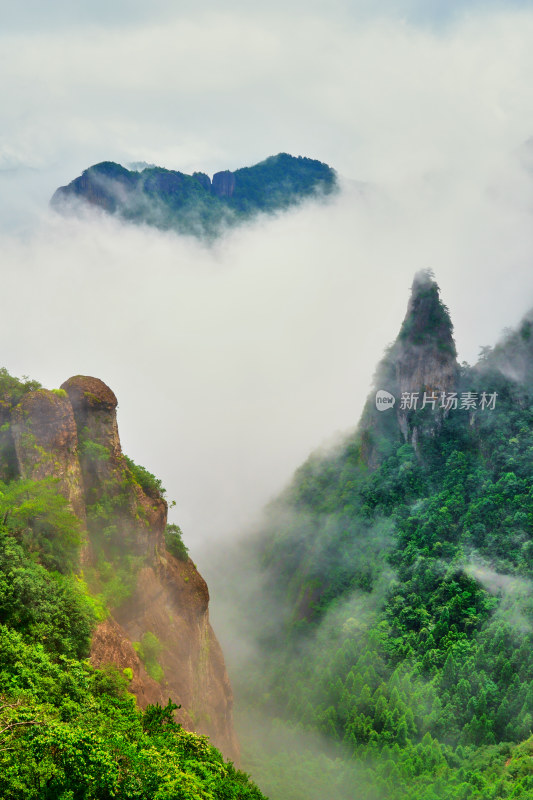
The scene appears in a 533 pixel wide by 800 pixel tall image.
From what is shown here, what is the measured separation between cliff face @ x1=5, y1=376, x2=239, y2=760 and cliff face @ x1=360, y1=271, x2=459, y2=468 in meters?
47.8

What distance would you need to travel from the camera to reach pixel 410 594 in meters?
56.5

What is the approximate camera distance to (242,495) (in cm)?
11506

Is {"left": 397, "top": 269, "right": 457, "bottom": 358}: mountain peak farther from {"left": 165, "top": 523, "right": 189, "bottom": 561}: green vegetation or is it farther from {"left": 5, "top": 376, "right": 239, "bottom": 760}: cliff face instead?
{"left": 5, "top": 376, "right": 239, "bottom": 760}: cliff face

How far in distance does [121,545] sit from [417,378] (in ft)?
180

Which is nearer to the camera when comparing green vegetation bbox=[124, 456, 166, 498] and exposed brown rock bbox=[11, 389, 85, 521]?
exposed brown rock bbox=[11, 389, 85, 521]

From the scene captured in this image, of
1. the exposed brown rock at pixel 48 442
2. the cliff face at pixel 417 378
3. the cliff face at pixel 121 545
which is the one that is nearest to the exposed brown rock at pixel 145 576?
the cliff face at pixel 121 545

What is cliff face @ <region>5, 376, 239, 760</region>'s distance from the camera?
87.4 ft

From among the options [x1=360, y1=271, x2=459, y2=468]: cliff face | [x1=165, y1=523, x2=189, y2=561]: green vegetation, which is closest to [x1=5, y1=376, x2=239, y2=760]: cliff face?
[x1=165, y1=523, x2=189, y2=561]: green vegetation

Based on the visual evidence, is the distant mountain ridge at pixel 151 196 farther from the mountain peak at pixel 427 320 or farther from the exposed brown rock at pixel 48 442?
the exposed brown rock at pixel 48 442

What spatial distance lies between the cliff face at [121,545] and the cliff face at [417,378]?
47.8m

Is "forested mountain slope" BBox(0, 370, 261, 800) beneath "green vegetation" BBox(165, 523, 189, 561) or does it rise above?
beneath

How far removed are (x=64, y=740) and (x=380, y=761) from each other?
36.0 metres

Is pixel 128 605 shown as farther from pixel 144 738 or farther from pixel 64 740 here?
pixel 64 740

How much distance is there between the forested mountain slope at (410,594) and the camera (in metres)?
41.2
